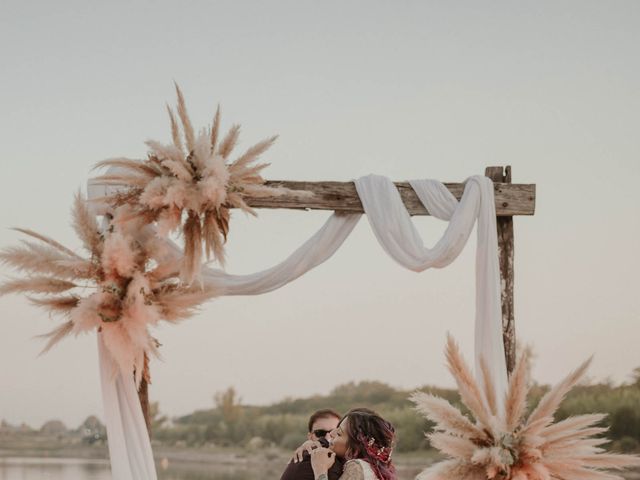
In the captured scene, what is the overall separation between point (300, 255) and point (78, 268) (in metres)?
1.49

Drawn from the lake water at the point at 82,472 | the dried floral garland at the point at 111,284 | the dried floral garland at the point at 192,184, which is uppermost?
the dried floral garland at the point at 192,184

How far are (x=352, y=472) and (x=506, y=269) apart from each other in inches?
93.0

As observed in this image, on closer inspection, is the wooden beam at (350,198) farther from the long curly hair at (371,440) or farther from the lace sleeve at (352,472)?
the lace sleeve at (352,472)

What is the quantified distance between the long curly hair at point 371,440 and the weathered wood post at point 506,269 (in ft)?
6.38

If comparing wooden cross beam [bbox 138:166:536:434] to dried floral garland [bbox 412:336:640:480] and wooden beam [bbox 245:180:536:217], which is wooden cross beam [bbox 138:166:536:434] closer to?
wooden beam [bbox 245:180:536:217]

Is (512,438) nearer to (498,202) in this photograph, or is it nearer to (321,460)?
(321,460)

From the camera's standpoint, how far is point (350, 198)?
5.80m

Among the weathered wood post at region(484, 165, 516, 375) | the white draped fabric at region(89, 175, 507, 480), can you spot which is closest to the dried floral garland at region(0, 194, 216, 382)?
the white draped fabric at region(89, 175, 507, 480)

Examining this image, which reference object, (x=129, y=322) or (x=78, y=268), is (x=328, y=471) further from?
(x=78, y=268)

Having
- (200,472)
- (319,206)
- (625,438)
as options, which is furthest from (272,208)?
(200,472)

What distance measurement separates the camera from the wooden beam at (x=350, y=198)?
5699 millimetres

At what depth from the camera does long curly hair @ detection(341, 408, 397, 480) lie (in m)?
4.02

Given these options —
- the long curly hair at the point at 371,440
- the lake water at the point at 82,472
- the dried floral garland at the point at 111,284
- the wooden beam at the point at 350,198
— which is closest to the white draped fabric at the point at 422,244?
the wooden beam at the point at 350,198

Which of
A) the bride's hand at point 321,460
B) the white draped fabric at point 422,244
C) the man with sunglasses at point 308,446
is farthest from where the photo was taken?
the white draped fabric at point 422,244
